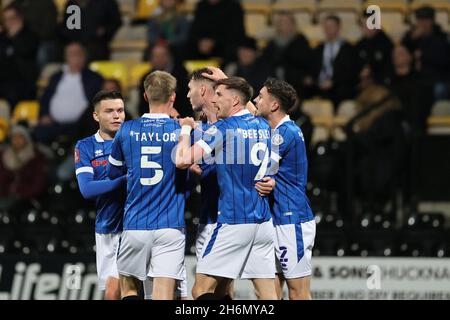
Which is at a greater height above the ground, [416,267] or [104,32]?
[104,32]

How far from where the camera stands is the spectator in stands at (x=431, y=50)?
43.0ft

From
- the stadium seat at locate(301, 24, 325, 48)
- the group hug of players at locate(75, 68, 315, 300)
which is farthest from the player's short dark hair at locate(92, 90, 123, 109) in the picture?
the stadium seat at locate(301, 24, 325, 48)

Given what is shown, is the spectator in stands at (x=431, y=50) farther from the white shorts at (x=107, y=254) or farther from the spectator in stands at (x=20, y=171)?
the white shorts at (x=107, y=254)

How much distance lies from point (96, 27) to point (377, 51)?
10.6ft

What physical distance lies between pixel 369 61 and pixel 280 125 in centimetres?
430

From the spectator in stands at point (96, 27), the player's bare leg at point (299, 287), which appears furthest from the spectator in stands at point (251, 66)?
the player's bare leg at point (299, 287)

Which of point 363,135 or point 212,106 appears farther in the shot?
point 363,135

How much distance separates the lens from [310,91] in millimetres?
13289

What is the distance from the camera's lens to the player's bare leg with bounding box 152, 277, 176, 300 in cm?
840

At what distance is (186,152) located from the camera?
8.17 meters

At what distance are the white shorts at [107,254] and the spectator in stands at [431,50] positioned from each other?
17.0ft

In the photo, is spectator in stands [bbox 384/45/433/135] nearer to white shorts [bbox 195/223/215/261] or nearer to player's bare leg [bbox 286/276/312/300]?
player's bare leg [bbox 286/276/312/300]
